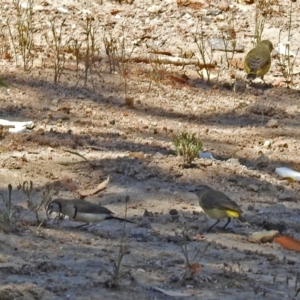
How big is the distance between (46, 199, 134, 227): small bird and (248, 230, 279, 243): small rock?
90 cm

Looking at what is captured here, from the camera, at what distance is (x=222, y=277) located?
5.54 meters

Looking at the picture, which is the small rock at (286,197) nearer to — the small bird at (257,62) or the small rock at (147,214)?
the small rock at (147,214)

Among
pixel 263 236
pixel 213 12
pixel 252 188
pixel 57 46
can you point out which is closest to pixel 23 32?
pixel 57 46

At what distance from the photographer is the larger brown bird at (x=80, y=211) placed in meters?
6.45

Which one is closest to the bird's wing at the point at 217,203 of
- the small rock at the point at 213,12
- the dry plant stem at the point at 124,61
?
the dry plant stem at the point at 124,61

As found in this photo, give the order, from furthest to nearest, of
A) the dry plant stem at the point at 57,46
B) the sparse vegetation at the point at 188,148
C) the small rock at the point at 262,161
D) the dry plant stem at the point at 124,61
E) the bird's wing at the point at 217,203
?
A: the dry plant stem at the point at 124,61 < the dry plant stem at the point at 57,46 < the small rock at the point at 262,161 < the sparse vegetation at the point at 188,148 < the bird's wing at the point at 217,203

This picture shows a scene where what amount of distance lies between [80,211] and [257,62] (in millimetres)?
5116

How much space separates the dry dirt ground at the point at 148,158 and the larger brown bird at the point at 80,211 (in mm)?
106

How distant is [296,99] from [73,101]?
2.68 metres

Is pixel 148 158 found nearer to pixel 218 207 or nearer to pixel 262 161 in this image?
pixel 262 161

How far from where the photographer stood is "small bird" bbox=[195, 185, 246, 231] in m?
6.73

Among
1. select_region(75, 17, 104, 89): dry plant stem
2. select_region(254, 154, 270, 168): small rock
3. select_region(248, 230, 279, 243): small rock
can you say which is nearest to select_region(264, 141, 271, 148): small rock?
select_region(254, 154, 270, 168): small rock

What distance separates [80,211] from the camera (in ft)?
21.2

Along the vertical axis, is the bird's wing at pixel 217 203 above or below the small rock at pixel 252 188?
above
